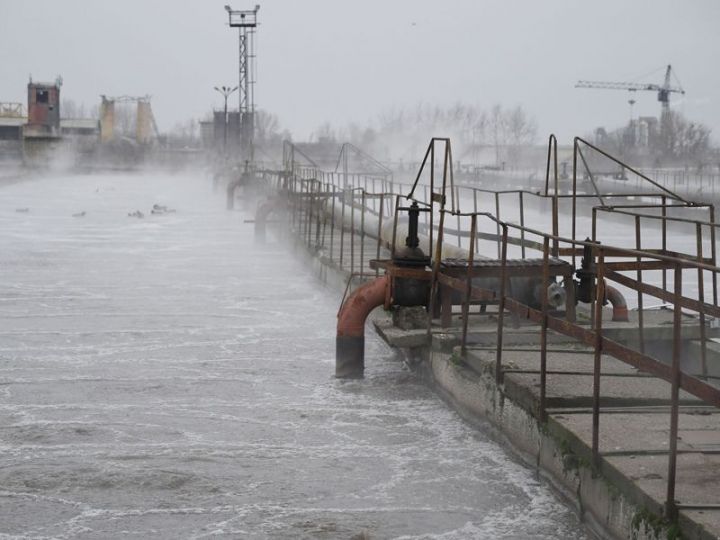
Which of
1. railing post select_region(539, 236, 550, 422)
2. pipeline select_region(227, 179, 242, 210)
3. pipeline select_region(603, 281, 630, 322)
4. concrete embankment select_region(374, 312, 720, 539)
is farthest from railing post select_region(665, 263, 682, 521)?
pipeline select_region(227, 179, 242, 210)

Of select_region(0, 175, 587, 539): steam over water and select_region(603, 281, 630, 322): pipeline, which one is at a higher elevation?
select_region(603, 281, 630, 322): pipeline

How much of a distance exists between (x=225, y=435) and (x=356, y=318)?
1.97 meters

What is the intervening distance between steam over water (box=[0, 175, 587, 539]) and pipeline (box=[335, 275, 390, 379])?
0.81 ft

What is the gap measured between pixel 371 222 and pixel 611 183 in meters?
37.1

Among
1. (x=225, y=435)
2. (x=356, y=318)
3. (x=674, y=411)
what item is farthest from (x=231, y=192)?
(x=674, y=411)

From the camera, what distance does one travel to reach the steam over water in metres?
6.73

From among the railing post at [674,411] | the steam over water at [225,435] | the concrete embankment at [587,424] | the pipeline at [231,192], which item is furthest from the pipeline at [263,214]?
the railing post at [674,411]

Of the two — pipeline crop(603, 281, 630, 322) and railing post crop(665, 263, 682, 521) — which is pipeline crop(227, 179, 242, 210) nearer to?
pipeline crop(603, 281, 630, 322)

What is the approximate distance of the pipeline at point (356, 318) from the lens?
32.9ft

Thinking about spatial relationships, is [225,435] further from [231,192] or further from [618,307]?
[231,192]

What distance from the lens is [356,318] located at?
10.1 metres

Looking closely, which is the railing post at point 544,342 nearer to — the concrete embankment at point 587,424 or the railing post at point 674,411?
the concrete embankment at point 587,424

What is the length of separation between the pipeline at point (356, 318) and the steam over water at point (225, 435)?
0.25m

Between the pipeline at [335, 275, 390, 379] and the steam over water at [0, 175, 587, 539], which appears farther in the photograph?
the pipeline at [335, 275, 390, 379]
